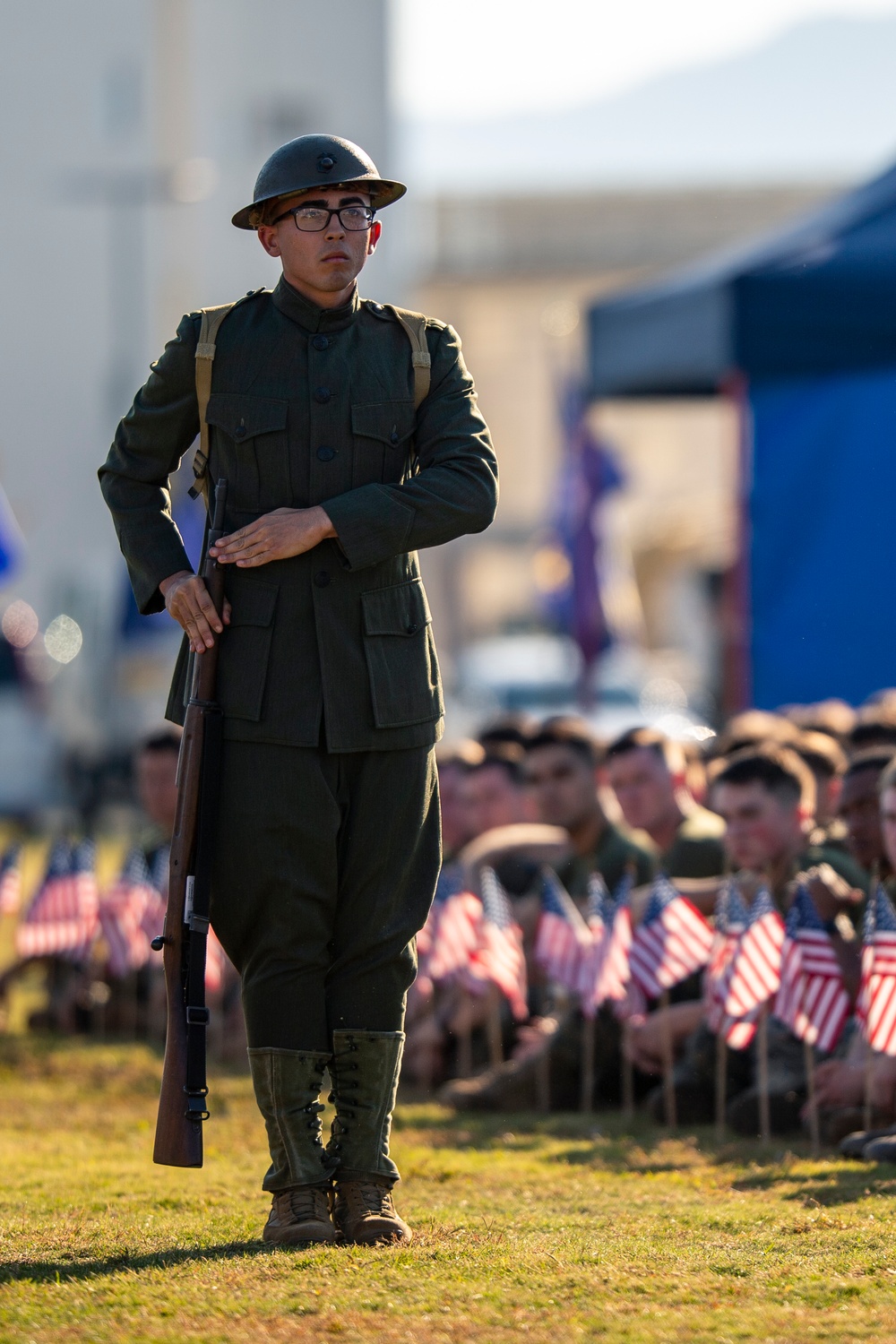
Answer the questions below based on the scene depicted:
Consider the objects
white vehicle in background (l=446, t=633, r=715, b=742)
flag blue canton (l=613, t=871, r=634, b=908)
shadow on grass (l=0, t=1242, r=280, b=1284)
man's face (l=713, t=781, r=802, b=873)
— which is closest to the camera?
shadow on grass (l=0, t=1242, r=280, b=1284)

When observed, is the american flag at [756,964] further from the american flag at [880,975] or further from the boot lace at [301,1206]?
the boot lace at [301,1206]

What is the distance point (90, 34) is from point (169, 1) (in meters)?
2.27

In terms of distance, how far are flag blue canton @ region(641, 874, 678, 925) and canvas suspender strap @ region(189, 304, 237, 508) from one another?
3339mm

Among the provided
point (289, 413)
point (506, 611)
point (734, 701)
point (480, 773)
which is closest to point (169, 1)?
point (506, 611)

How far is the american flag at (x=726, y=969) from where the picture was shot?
736 cm

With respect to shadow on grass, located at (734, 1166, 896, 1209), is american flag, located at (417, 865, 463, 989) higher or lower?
higher

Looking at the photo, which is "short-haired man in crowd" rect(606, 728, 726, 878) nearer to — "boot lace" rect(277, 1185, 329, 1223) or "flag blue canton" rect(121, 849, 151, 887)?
"flag blue canton" rect(121, 849, 151, 887)

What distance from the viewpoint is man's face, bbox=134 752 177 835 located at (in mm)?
10344

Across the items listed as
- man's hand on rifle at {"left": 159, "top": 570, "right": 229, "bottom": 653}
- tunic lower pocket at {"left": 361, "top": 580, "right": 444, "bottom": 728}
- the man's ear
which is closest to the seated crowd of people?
tunic lower pocket at {"left": 361, "top": 580, "right": 444, "bottom": 728}

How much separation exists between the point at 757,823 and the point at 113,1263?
3.44 metres

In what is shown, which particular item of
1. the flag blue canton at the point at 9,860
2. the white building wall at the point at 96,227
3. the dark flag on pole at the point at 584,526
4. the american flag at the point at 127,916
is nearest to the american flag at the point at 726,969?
the american flag at the point at 127,916

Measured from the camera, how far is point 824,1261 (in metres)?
4.71

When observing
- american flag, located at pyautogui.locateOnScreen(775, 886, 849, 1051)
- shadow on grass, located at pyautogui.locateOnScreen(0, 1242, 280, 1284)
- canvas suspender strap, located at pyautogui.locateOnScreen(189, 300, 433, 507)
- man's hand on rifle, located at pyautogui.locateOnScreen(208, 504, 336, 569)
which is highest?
canvas suspender strap, located at pyautogui.locateOnScreen(189, 300, 433, 507)

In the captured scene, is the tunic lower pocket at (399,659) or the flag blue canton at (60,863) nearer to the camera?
the tunic lower pocket at (399,659)
